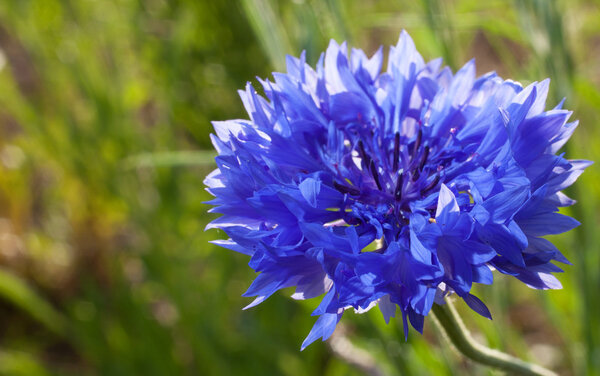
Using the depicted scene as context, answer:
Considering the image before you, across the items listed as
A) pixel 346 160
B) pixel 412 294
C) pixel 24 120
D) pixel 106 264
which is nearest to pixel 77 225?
pixel 106 264

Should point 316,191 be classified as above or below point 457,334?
above

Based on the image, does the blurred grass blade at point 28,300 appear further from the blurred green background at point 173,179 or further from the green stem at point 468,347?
the green stem at point 468,347

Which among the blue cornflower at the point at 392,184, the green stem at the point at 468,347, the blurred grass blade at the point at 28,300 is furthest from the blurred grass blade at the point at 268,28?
the blurred grass blade at the point at 28,300

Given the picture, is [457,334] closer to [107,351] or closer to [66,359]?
[107,351]

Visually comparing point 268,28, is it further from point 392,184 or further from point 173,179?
point 173,179

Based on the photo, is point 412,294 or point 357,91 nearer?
point 412,294

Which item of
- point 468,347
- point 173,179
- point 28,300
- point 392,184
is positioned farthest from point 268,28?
point 28,300
